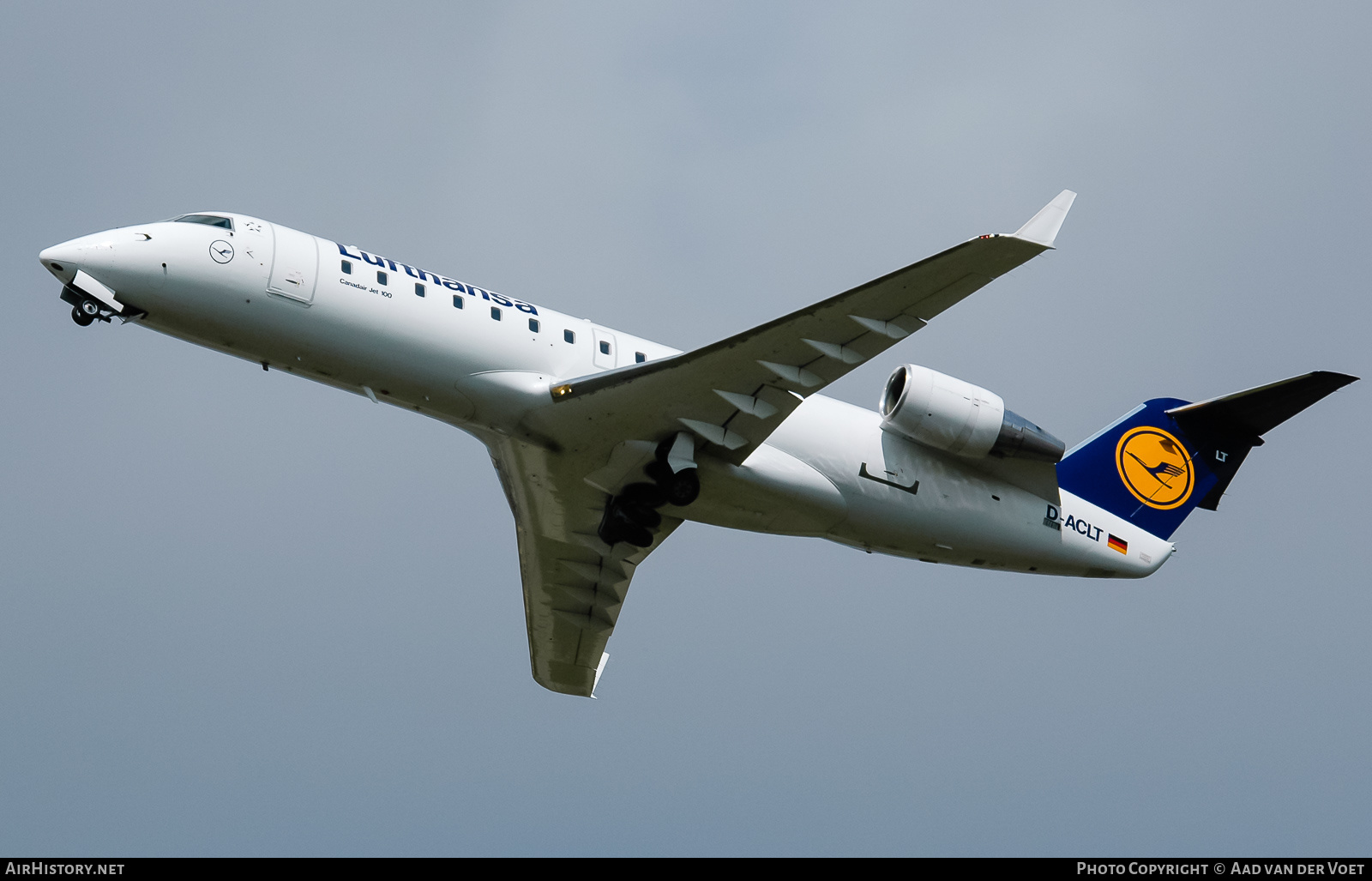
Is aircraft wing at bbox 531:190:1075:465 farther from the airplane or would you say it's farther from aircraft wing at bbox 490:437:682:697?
aircraft wing at bbox 490:437:682:697

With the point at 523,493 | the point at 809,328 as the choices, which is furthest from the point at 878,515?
the point at 523,493

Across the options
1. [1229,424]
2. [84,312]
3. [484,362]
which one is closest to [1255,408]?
[1229,424]

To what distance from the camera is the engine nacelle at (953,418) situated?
18.9 metres

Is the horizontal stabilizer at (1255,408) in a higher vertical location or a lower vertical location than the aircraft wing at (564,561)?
higher

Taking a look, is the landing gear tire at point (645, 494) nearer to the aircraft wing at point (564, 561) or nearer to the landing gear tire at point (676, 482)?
the landing gear tire at point (676, 482)

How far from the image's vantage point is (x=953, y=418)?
746 inches

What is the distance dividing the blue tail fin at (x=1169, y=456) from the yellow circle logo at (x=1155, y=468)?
1 centimetres

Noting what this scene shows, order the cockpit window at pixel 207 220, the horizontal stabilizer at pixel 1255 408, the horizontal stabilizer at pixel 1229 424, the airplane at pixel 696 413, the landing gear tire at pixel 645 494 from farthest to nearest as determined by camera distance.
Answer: the horizontal stabilizer at pixel 1229 424, the horizontal stabilizer at pixel 1255 408, the landing gear tire at pixel 645 494, the cockpit window at pixel 207 220, the airplane at pixel 696 413

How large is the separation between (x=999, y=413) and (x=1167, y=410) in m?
3.99

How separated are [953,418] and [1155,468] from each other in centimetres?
436

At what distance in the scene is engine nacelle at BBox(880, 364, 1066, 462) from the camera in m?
18.9

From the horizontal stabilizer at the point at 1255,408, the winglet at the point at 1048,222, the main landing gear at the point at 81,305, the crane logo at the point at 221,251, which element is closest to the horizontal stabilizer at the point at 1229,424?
the horizontal stabilizer at the point at 1255,408

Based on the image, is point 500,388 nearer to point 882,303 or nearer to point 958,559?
point 882,303

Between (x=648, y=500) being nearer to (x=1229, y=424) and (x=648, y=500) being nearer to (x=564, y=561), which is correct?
(x=564, y=561)
